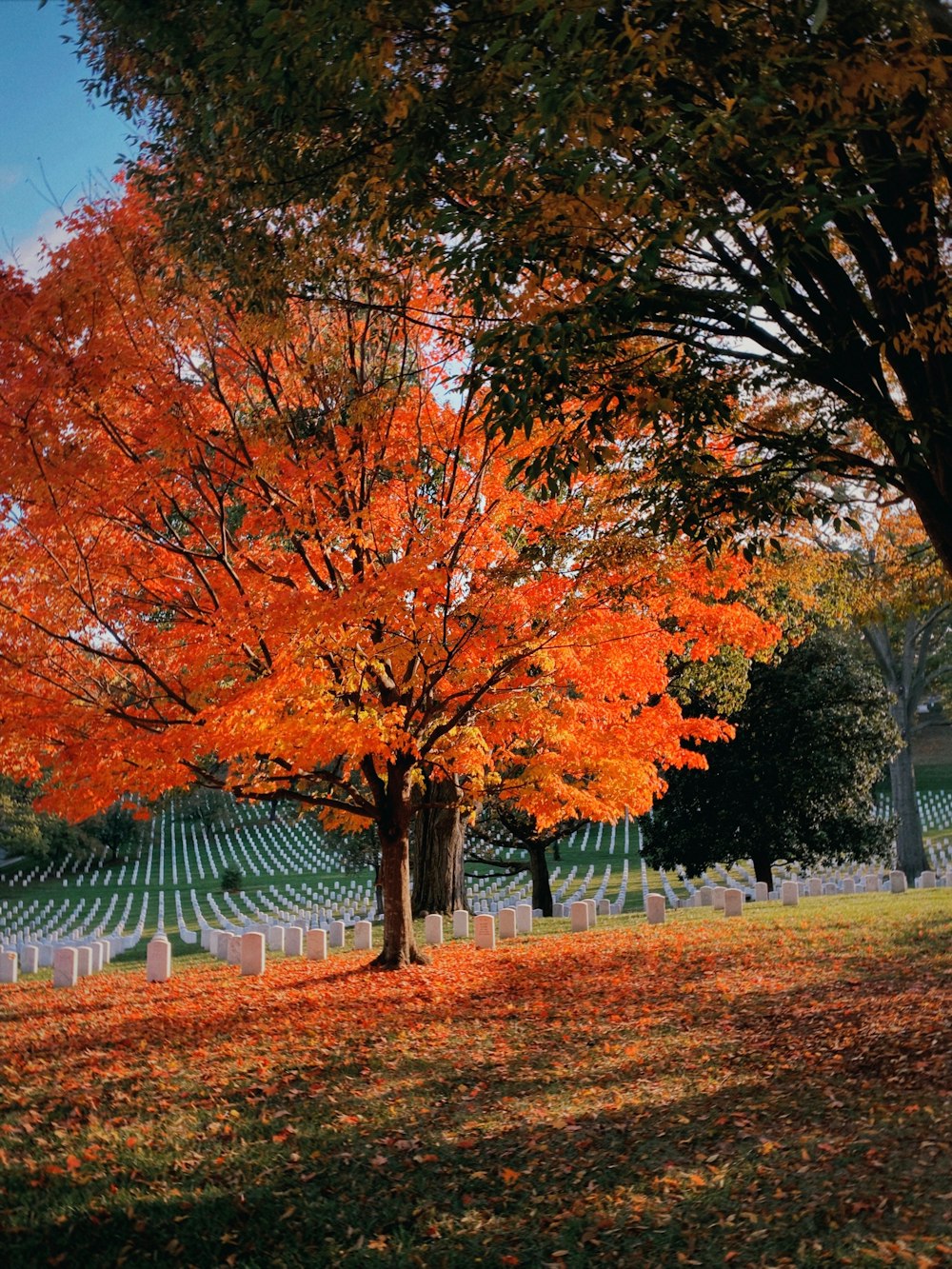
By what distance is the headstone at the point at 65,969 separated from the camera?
1469 cm

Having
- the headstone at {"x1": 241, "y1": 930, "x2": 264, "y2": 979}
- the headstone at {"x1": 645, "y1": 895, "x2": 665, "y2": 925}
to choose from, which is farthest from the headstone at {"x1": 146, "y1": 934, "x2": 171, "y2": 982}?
the headstone at {"x1": 645, "y1": 895, "x2": 665, "y2": 925}

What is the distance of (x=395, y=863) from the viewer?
13.3m

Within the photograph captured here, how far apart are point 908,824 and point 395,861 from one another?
65.4ft

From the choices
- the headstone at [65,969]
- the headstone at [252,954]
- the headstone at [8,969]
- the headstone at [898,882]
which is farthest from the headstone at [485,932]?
the headstone at [898,882]

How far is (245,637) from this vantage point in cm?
1105

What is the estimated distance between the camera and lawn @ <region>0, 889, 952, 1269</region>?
5.50 m

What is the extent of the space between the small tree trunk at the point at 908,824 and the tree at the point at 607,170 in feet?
74.2

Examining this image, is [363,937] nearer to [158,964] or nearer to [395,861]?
[158,964]

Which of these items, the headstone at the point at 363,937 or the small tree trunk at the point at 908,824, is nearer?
the headstone at the point at 363,937

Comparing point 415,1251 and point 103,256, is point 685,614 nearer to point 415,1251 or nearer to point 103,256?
point 103,256

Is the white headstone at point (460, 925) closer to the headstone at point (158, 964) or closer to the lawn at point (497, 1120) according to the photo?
the lawn at point (497, 1120)

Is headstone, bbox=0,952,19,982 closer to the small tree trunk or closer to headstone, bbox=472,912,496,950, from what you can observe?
headstone, bbox=472,912,496,950

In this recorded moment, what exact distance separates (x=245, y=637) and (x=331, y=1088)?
15.5ft

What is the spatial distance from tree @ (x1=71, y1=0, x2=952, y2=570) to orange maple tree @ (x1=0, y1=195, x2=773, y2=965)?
2312 mm
